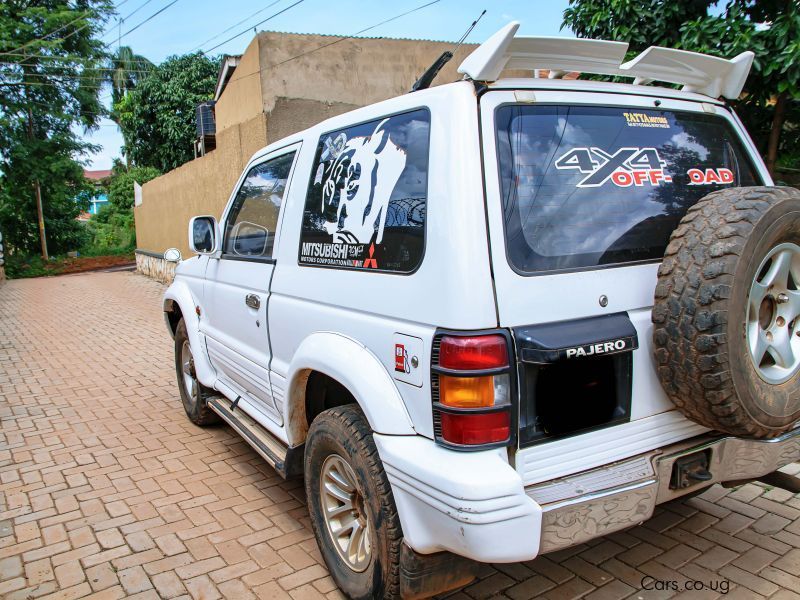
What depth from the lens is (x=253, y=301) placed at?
3443 mm

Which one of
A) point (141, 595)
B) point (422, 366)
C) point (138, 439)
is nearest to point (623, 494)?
point (422, 366)

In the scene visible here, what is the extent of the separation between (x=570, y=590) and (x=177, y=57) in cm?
2610

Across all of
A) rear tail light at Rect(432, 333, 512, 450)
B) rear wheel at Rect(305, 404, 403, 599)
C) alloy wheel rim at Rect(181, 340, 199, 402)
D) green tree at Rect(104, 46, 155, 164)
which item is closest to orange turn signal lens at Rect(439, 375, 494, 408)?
rear tail light at Rect(432, 333, 512, 450)

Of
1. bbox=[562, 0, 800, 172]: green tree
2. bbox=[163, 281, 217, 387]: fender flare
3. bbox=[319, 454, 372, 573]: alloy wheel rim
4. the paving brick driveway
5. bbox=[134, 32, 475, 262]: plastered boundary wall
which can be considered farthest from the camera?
bbox=[134, 32, 475, 262]: plastered boundary wall

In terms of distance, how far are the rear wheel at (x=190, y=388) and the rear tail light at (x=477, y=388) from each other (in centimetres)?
318

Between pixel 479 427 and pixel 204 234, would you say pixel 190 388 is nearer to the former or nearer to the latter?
pixel 204 234

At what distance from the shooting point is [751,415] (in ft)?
7.17

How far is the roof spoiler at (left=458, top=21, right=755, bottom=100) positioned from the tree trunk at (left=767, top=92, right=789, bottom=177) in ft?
8.98

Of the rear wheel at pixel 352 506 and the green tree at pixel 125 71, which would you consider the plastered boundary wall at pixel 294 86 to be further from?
the green tree at pixel 125 71

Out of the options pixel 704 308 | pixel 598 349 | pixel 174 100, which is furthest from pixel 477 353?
pixel 174 100

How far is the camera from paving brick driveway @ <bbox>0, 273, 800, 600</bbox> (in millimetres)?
2904

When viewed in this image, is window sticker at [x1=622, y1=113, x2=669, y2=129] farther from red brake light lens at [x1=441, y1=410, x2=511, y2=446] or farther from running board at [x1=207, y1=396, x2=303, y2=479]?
running board at [x1=207, y1=396, x2=303, y2=479]

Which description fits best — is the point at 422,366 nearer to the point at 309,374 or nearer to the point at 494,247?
the point at 494,247

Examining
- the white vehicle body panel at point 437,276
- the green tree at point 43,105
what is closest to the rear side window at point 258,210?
the white vehicle body panel at point 437,276
